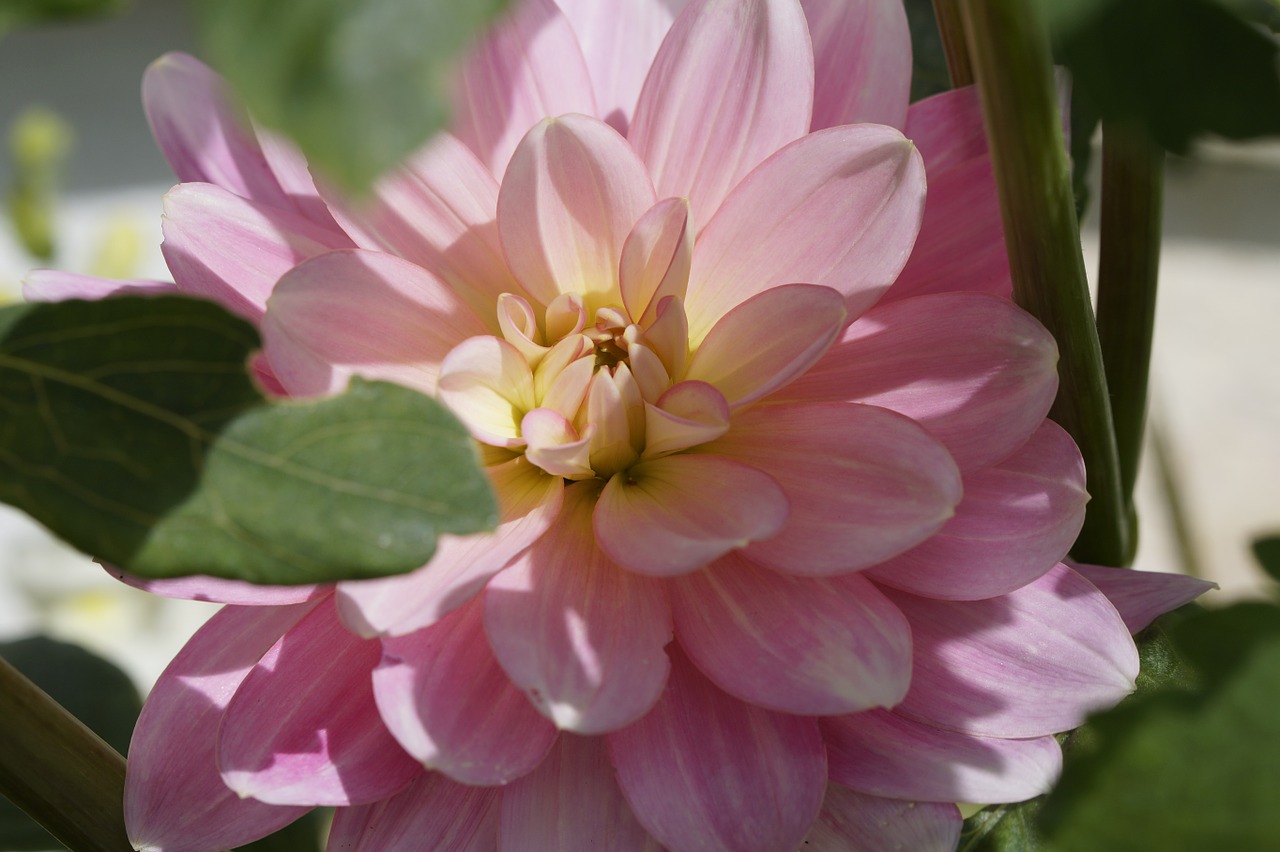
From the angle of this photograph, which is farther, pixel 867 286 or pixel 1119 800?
pixel 867 286

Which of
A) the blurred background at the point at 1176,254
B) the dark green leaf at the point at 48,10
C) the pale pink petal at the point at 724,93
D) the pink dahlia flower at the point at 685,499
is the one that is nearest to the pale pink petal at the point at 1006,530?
the pink dahlia flower at the point at 685,499

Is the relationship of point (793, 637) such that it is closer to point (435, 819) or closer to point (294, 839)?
point (435, 819)

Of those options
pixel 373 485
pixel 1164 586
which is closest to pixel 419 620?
pixel 373 485

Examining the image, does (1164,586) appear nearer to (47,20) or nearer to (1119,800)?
(1119,800)

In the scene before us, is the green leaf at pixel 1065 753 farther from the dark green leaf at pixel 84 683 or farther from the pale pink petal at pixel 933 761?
the dark green leaf at pixel 84 683

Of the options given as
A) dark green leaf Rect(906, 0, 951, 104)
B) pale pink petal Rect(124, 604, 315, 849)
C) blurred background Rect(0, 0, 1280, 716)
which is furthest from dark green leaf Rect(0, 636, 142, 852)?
blurred background Rect(0, 0, 1280, 716)

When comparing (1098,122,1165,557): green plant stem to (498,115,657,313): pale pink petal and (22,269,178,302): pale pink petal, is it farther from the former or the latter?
(22,269,178,302): pale pink petal

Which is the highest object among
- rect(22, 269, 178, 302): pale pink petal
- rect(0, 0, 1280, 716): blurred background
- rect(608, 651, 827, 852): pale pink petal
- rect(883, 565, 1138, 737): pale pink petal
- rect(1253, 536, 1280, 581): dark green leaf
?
rect(22, 269, 178, 302): pale pink petal

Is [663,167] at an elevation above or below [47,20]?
below
